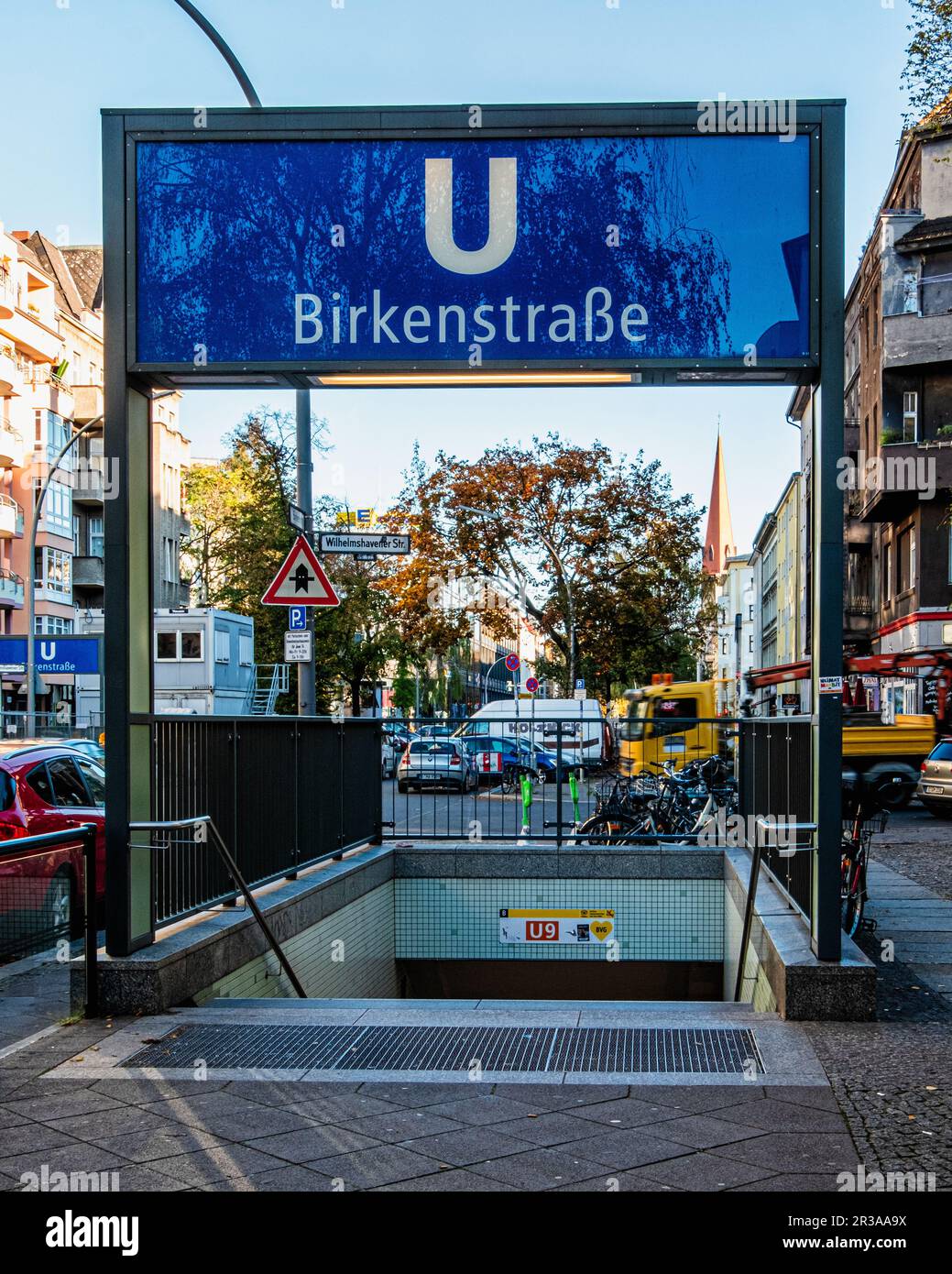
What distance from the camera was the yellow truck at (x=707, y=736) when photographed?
48.2 feet

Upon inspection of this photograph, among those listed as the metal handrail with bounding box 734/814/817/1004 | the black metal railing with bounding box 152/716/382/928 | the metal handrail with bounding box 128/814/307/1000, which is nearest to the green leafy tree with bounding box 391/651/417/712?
the black metal railing with bounding box 152/716/382/928

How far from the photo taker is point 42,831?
1138 centimetres

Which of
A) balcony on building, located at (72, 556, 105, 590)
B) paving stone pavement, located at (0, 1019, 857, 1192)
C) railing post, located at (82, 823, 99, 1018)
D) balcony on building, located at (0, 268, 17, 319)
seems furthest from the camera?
balcony on building, located at (72, 556, 105, 590)

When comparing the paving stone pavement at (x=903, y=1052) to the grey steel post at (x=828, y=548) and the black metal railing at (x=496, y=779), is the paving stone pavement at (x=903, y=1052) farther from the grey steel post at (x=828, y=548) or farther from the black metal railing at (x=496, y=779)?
the black metal railing at (x=496, y=779)

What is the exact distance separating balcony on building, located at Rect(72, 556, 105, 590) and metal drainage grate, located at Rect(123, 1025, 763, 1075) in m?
57.4

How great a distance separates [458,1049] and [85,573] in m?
58.6

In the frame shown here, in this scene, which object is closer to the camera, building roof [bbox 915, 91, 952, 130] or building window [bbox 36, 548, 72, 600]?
building roof [bbox 915, 91, 952, 130]

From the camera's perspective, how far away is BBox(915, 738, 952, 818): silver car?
76.3 ft

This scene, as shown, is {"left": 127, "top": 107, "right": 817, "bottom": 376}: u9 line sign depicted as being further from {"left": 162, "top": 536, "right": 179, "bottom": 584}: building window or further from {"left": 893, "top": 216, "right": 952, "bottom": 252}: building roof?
{"left": 162, "top": 536, "right": 179, "bottom": 584}: building window

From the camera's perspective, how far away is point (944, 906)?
37.5 feet

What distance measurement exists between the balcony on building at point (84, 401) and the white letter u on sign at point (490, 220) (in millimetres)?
55859

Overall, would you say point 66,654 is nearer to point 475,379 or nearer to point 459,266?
point 475,379

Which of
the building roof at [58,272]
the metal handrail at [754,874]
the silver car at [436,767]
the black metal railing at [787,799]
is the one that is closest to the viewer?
the metal handrail at [754,874]

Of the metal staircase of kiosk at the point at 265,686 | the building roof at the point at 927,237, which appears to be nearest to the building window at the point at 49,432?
the metal staircase of kiosk at the point at 265,686
